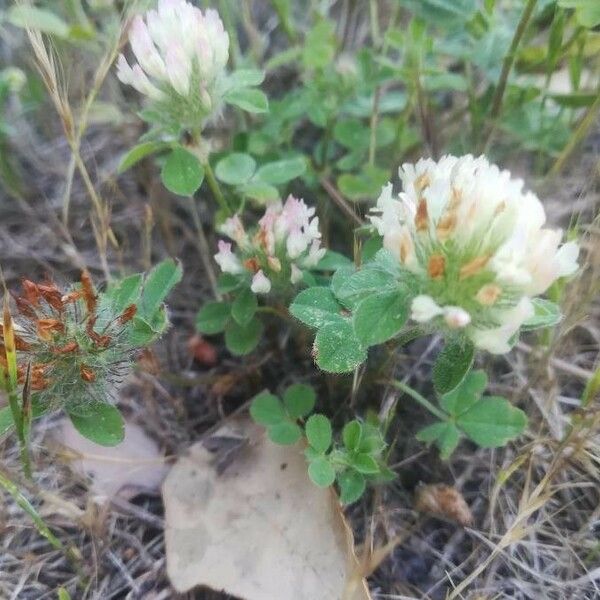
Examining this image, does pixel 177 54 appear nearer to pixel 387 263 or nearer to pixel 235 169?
pixel 235 169

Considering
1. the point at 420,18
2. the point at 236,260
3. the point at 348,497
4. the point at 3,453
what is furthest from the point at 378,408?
the point at 420,18

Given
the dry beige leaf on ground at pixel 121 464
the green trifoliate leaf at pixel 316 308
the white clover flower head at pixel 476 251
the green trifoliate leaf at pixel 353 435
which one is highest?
the white clover flower head at pixel 476 251

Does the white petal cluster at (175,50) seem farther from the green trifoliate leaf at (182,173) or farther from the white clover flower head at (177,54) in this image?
the green trifoliate leaf at (182,173)

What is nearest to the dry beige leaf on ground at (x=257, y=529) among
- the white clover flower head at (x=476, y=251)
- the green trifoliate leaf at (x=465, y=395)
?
the green trifoliate leaf at (x=465, y=395)

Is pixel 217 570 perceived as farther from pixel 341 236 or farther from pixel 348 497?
pixel 341 236

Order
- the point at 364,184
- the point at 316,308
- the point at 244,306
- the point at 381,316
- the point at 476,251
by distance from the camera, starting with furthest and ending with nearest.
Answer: the point at 364,184 < the point at 244,306 < the point at 316,308 < the point at 381,316 < the point at 476,251

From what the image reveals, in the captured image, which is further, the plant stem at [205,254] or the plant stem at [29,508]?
the plant stem at [205,254]

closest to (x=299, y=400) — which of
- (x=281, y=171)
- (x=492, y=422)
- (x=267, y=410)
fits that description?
(x=267, y=410)

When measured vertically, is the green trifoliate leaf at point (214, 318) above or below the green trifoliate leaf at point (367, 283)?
below
